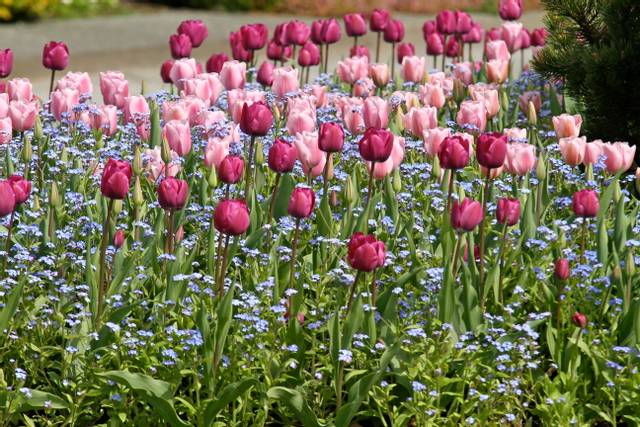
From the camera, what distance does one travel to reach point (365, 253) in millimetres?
3854

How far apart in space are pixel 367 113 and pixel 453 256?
1043 mm

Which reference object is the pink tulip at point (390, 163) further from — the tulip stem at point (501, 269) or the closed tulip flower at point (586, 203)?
the closed tulip flower at point (586, 203)

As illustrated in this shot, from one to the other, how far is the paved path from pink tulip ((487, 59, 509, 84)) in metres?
4.20

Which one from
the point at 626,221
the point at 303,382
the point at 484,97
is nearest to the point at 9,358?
the point at 303,382

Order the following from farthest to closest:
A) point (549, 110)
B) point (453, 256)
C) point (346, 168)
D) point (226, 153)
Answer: point (549, 110) < point (346, 168) < point (226, 153) < point (453, 256)

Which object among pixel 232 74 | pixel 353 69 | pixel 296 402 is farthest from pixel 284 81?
pixel 296 402

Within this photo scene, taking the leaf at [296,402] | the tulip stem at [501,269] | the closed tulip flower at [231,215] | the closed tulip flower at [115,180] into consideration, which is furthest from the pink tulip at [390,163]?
the leaf at [296,402]

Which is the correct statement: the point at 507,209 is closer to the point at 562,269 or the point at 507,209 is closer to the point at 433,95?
Result: the point at 562,269

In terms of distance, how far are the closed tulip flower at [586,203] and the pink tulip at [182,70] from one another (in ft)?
8.41

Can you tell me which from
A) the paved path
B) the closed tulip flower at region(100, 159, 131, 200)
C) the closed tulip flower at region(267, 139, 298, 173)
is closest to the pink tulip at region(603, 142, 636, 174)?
the closed tulip flower at region(267, 139, 298, 173)

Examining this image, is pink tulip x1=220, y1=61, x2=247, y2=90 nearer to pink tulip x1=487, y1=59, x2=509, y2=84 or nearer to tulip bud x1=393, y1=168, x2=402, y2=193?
pink tulip x1=487, y1=59, x2=509, y2=84

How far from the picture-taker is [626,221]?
15.5ft

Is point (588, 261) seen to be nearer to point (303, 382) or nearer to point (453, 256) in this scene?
point (453, 256)

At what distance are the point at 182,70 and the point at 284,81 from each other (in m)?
0.56
